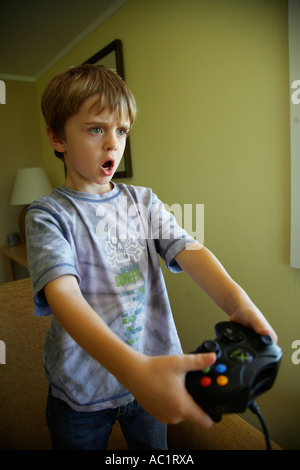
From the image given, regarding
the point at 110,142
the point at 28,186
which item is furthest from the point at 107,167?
the point at 28,186

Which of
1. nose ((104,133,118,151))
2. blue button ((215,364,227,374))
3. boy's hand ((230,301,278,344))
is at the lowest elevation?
Answer: blue button ((215,364,227,374))

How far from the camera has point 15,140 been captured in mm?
2982

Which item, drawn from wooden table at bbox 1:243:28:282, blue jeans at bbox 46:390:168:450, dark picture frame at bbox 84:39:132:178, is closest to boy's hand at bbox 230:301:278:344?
blue jeans at bbox 46:390:168:450

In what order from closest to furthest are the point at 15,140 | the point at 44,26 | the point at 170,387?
the point at 170,387 < the point at 44,26 < the point at 15,140

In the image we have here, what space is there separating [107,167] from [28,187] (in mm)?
2281

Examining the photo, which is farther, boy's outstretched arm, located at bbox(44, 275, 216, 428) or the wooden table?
the wooden table

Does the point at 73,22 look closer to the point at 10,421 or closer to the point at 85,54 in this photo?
the point at 85,54

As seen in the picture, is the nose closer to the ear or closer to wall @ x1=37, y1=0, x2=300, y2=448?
the ear

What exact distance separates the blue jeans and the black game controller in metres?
Result: 0.35

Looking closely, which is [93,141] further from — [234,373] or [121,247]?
[234,373]

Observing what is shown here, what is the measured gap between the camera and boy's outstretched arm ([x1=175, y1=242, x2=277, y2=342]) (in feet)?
1.58

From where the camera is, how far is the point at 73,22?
6.28ft

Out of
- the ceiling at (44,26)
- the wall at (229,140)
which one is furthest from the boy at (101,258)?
the ceiling at (44,26)

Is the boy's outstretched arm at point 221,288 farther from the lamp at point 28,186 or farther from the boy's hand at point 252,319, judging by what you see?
the lamp at point 28,186
